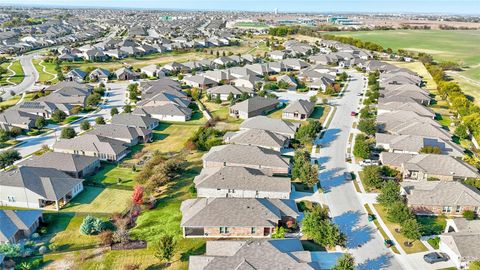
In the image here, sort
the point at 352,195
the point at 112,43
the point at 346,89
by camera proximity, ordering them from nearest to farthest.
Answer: the point at 352,195
the point at 346,89
the point at 112,43

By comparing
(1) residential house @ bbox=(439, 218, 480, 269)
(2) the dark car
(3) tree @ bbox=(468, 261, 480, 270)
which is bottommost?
(2) the dark car

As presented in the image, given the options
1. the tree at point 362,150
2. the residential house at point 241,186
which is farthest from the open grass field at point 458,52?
the residential house at point 241,186

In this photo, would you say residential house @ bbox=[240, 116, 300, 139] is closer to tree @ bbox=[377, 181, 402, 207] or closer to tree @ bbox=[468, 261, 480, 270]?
tree @ bbox=[377, 181, 402, 207]

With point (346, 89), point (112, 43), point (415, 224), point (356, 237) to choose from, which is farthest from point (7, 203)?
point (112, 43)

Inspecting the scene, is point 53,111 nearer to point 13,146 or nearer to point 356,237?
point 13,146

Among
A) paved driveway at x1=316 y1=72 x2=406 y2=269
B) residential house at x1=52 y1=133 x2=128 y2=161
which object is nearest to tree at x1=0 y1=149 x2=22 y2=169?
residential house at x1=52 y1=133 x2=128 y2=161

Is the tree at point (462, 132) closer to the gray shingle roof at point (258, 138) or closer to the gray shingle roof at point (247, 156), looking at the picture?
the gray shingle roof at point (258, 138)

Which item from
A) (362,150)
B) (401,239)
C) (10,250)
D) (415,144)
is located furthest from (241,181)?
(415,144)
